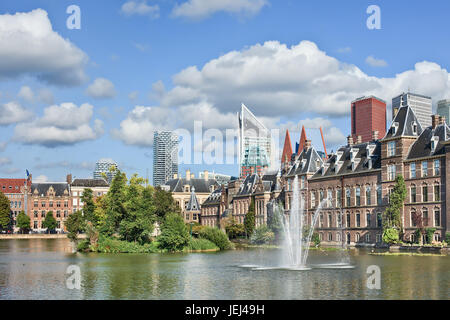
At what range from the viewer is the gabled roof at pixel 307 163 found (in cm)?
9600

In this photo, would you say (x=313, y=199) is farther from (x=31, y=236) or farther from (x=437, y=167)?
(x=31, y=236)

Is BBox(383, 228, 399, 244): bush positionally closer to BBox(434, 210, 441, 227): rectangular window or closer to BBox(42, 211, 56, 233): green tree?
BBox(434, 210, 441, 227): rectangular window

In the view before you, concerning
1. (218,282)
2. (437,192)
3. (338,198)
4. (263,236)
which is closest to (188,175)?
(263,236)

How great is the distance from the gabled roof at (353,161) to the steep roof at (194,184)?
250 feet

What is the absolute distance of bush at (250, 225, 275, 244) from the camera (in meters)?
90.7

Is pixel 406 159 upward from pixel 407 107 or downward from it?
downward

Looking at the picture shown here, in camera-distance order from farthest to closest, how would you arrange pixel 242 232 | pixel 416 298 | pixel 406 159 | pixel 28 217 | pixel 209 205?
1. pixel 28 217
2. pixel 209 205
3. pixel 242 232
4. pixel 406 159
5. pixel 416 298

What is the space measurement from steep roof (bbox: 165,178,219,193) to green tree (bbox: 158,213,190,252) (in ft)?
310

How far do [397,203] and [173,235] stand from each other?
1145 inches

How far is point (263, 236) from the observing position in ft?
299

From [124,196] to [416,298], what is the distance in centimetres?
5150

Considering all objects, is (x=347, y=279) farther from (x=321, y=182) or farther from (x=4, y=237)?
(x=4, y=237)
